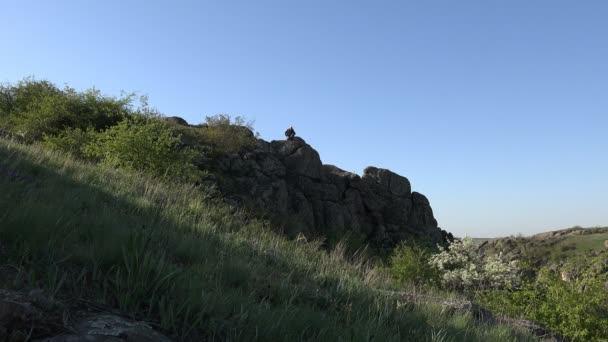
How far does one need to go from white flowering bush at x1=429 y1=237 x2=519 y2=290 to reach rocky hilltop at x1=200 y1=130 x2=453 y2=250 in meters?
12.3

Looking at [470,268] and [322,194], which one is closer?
[470,268]

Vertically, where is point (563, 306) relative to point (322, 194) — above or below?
below

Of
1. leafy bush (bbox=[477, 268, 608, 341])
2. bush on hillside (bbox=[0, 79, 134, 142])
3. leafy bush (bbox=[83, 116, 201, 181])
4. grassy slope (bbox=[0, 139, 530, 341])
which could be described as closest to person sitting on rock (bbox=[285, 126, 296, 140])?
bush on hillside (bbox=[0, 79, 134, 142])

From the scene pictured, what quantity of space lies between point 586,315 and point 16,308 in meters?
11.7

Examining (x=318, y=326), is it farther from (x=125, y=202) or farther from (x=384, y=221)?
(x=384, y=221)

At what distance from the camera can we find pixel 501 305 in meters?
10.9

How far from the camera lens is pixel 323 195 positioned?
41.3 metres

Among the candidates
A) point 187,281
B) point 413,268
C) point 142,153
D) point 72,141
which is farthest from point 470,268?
point 187,281

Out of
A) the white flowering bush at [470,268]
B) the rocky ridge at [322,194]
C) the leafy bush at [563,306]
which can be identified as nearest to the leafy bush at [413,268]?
the white flowering bush at [470,268]

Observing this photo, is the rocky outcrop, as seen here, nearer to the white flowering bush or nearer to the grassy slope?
the grassy slope

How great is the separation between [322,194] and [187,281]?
126 feet

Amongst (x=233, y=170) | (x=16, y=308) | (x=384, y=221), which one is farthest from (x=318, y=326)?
(x=384, y=221)

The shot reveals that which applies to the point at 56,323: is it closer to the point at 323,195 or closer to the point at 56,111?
the point at 56,111

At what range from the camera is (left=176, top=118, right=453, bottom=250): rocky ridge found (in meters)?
34.0
